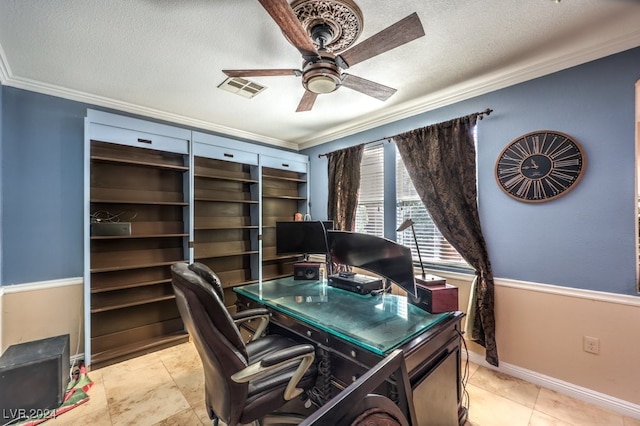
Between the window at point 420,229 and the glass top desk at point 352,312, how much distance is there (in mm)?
1099

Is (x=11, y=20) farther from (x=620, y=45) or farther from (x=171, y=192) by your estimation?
(x=620, y=45)

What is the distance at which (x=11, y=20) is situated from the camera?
5.43ft

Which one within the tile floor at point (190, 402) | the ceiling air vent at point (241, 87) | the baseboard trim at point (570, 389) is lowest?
the tile floor at point (190, 402)

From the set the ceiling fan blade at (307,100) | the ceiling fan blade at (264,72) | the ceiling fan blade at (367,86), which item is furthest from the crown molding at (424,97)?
the ceiling fan blade at (264,72)

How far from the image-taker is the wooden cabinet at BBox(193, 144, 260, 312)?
3.36 m

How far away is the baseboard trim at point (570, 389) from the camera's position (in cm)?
180

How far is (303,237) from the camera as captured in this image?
2.89 metres

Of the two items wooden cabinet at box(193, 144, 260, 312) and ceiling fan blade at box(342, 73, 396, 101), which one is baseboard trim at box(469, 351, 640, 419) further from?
wooden cabinet at box(193, 144, 260, 312)

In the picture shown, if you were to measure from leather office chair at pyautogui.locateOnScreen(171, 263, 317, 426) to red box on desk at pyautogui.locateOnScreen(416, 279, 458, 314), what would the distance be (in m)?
0.75

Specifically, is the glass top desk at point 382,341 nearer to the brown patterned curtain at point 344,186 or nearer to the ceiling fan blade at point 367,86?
the ceiling fan blade at point 367,86

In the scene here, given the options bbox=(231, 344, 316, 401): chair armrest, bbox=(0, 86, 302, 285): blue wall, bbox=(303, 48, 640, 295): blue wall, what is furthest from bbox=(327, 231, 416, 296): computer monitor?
bbox=(0, 86, 302, 285): blue wall

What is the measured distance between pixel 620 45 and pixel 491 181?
1.16 metres

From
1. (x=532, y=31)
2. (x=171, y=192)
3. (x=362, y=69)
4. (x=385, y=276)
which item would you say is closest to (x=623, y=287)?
(x=385, y=276)

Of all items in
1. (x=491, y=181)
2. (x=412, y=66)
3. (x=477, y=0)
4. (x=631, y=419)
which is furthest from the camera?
(x=491, y=181)
